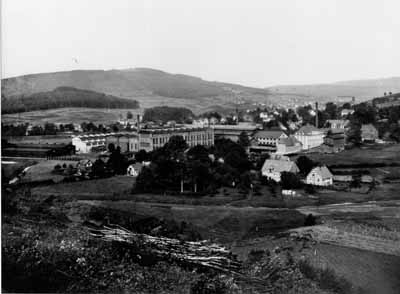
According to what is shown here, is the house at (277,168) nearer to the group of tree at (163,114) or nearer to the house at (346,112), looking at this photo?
the group of tree at (163,114)

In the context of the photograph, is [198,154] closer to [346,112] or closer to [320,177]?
[320,177]

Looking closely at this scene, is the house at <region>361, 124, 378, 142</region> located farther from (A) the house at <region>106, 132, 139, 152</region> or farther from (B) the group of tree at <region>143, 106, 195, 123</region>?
(A) the house at <region>106, 132, 139, 152</region>

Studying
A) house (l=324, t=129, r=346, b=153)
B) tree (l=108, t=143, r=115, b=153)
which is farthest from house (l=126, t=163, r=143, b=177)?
house (l=324, t=129, r=346, b=153)

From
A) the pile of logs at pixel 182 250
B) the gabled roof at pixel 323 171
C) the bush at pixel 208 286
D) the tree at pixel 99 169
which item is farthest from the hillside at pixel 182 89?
the bush at pixel 208 286

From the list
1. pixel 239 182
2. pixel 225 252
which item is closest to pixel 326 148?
pixel 239 182

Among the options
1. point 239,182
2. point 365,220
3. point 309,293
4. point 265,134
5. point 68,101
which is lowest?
point 309,293

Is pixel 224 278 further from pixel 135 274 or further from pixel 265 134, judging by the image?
pixel 265 134
